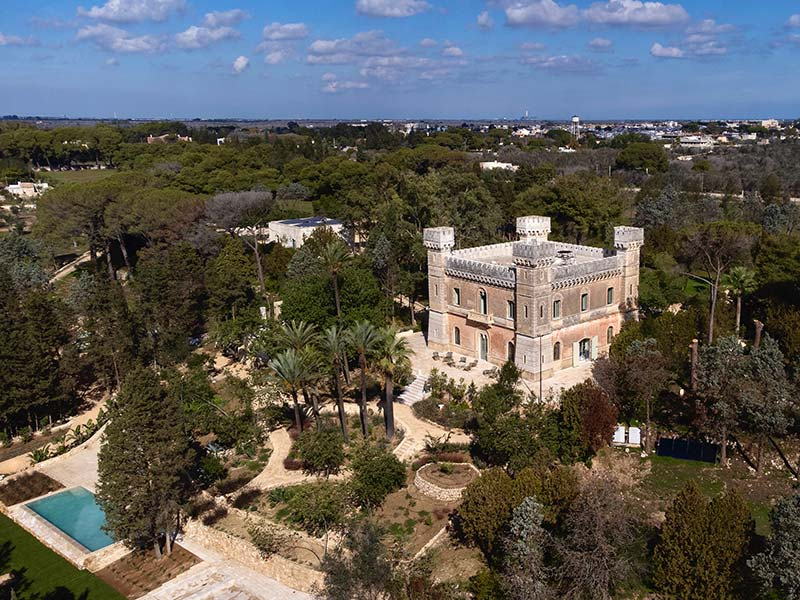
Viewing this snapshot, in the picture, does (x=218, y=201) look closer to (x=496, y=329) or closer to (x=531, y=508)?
(x=496, y=329)

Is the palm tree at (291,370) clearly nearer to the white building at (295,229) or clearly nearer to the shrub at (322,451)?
the shrub at (322,451)

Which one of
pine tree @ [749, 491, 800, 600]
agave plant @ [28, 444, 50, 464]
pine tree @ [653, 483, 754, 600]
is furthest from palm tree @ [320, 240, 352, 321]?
pine tree @ [749, 491, 800, 600]

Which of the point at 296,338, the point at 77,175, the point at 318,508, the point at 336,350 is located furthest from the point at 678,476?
the point at 77,175

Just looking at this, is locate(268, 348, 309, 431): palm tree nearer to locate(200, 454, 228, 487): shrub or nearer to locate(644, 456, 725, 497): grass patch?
locate(200, 454, 228, 487): shrub

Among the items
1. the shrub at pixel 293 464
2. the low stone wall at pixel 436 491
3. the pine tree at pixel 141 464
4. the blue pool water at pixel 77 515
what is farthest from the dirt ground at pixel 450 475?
the blue pool water at pixel 77 515

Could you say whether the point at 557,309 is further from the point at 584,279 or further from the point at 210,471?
the point at 210,471

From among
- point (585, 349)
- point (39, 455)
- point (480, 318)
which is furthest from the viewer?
point (585, 349)
